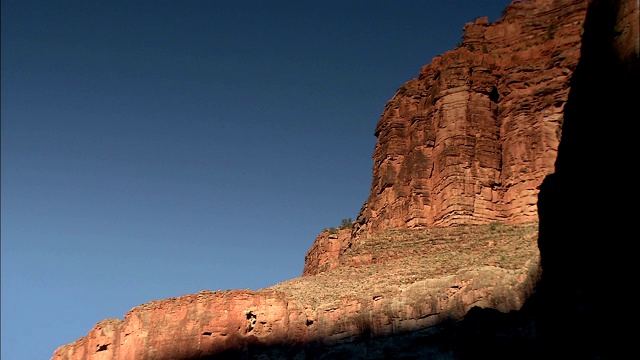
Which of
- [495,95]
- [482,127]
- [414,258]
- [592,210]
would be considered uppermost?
[495,95]

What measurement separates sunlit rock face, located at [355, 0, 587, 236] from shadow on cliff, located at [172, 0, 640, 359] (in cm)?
3777

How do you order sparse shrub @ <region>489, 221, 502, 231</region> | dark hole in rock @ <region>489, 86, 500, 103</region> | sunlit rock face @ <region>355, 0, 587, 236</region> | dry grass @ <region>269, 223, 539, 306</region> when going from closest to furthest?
1. dry grass @ <region>269, 223, 539, 306</region>
2. sparse shrub @ <region>489, 221, 502, 231</region>
3. sunlit rock face @ <region>355, 0, 587, 236</region>
4. dark hole in rock @ <region>489, 86, 500, 103</region>

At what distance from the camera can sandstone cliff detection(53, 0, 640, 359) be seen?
79.7ft

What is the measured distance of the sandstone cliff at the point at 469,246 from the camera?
24.3m

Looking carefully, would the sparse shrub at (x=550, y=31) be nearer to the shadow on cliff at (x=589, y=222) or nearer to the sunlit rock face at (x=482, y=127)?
the sunlit rock face at (x=482, y=127)

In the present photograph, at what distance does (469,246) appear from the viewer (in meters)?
58.4

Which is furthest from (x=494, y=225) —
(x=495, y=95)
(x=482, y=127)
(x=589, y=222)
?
(x=589, y=222)

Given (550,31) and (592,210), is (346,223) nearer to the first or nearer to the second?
(550,31)

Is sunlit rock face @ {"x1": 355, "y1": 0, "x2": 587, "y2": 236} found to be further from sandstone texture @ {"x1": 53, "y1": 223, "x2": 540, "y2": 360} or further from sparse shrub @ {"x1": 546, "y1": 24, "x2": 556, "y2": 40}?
sandstone texture @ {"x1": 53, "y1": 223, "x2": 540, "y2": 360}

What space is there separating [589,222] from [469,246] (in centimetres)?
3418

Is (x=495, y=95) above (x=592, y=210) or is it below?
above

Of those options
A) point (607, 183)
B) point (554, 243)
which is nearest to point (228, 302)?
point (554, 243)

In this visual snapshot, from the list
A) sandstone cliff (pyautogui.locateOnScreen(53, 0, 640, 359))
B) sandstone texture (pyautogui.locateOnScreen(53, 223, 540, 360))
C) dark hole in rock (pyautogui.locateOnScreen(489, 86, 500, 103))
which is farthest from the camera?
dark hole in rock (pyautogui.locateOnScreen(489, 86, 500, 103))

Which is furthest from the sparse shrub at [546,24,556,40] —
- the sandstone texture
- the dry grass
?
the sandstone texture
